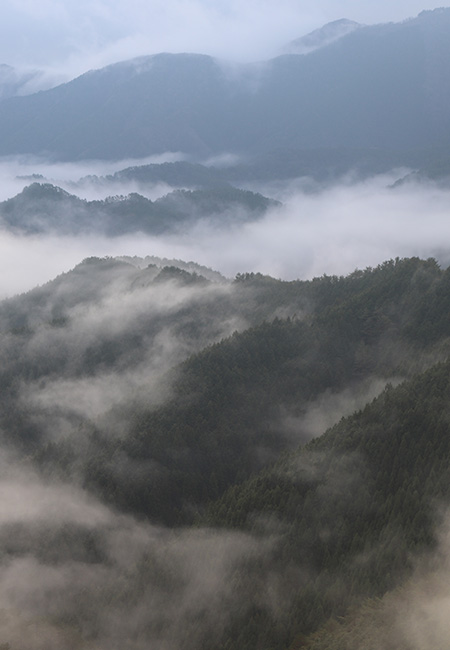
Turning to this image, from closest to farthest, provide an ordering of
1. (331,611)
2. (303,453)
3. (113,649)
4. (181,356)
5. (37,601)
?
(331,611)
(113,649)
(37,601)
(303,453)
(181,356)

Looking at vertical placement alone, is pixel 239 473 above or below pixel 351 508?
above

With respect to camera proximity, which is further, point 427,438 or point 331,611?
point 427,438

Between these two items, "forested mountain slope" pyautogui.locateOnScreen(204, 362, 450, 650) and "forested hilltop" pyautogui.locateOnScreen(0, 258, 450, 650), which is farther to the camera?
"forested hilltop" pyautogui.locateOnScreen(0, 258, 450, 650)

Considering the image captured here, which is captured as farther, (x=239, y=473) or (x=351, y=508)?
(x=239, y=473)

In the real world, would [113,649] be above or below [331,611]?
above

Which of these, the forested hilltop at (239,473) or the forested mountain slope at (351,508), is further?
the forested hilltop at (239,473)

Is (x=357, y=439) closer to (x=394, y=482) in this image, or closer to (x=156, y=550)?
(x=394, y=482)

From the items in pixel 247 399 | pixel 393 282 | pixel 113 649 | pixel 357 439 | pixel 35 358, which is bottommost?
pixel 113 649

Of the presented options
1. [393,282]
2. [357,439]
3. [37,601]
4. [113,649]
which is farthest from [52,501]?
[393,282]
